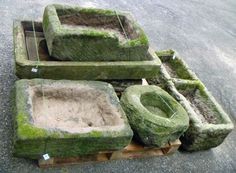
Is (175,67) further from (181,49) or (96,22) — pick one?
(96,22)

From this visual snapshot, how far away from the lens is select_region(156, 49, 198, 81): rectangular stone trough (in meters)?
7.59

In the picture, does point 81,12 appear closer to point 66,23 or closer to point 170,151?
point 66,23

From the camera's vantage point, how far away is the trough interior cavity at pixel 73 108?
541cm

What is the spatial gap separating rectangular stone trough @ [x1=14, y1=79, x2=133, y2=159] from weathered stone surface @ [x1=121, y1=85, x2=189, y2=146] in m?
0.26

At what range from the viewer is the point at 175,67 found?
7.95 m

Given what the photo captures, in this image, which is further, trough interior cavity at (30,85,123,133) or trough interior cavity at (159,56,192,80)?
trough interior cavity at (159,56,192,80)

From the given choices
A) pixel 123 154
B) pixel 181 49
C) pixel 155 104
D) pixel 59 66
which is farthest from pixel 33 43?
pixel 181 49

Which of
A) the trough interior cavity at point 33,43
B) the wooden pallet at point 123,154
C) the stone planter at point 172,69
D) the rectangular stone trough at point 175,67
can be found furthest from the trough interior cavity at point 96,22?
the wooden pallet at point 123,154

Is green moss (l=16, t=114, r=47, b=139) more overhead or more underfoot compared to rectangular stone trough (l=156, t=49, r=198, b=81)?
more overhead

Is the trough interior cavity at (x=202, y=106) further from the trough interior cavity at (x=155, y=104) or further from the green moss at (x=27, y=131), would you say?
the green moss at (x=27, y=131)

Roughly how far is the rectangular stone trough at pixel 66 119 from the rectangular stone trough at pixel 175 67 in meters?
2.26

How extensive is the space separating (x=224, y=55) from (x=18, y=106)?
6.98m

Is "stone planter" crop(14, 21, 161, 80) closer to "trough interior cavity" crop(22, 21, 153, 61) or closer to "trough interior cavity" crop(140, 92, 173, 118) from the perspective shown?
"trough interior cavity" crop(22, 21, 153, 61)

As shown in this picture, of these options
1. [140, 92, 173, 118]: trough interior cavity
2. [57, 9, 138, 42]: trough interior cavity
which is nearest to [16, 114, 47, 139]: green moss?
[140, 92, 173, 118]: trough interior cavity
